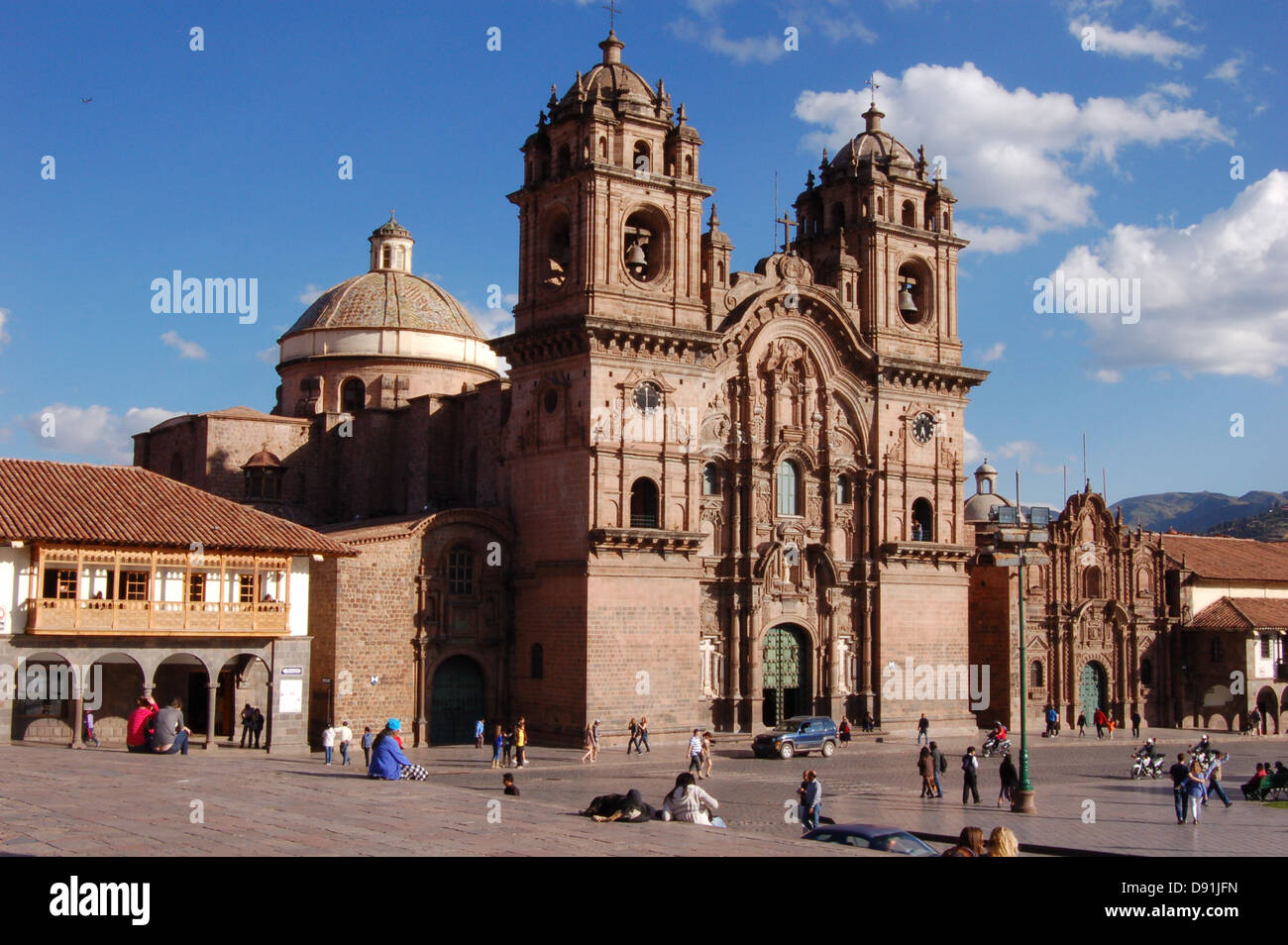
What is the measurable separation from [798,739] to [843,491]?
34.2 ft

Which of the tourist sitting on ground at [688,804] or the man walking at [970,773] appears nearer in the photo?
A: the tourist sitting on ground at [688,804]

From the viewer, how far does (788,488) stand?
45.3 metres

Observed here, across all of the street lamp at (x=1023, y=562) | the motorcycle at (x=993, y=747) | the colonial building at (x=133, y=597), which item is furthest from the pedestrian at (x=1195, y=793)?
the colonial building at (x=133, y=597)

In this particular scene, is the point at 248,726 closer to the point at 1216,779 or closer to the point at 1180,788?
the point at 1180,788

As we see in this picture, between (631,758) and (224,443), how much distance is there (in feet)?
70.5

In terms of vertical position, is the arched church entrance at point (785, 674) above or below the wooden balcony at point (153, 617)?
below

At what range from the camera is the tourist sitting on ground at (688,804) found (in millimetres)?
20250

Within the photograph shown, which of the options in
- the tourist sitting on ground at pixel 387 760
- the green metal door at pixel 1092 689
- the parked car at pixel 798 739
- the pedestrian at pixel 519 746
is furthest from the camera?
the green metal door at pixel 1092 689

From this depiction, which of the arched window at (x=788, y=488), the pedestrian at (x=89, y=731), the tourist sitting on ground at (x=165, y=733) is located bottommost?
the pedestrian at (x=89, y=731)

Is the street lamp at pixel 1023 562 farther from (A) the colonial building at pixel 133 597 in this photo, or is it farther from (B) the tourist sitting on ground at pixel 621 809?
(A) the colonial building at pixel 133 597

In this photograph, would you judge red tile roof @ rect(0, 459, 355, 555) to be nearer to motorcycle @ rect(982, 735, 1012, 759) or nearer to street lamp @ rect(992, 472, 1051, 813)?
street lamp @ rect(992, 472, 1051, 813)

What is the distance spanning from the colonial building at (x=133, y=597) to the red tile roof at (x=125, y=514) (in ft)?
0.16

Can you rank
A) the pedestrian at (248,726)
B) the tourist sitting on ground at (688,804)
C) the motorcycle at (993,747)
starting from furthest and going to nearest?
the motorcycle at (993,747) → the pedestrian at (248,726) → the tourist sitting on ground at (688,804)
